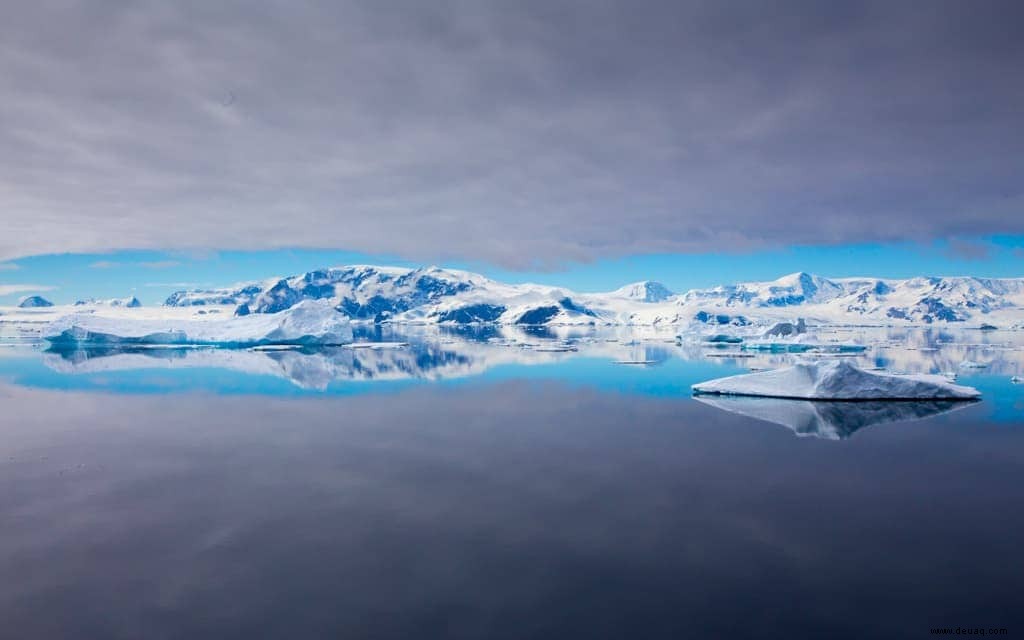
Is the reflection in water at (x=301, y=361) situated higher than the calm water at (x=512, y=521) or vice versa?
the reflection in water at (x=301, y=361)

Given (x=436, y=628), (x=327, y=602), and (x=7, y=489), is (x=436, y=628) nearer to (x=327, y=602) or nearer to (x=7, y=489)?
(x=327, y=602)

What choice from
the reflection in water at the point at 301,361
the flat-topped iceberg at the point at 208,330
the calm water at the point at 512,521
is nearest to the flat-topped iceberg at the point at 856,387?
the calm water at the point at 512,521

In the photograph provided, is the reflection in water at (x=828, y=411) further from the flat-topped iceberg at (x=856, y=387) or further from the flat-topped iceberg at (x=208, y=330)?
the flat-topped iceberg at (x=208, y=330)

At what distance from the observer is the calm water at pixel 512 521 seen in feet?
24.8

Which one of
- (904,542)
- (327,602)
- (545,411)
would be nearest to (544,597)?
(327,602)

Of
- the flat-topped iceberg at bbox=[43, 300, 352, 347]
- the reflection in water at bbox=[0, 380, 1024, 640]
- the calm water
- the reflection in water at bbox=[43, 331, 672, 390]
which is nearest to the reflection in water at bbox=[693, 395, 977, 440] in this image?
the calm water

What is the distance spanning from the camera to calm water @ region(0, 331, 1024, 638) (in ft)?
24.8

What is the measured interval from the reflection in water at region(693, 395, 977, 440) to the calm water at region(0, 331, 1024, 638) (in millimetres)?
174

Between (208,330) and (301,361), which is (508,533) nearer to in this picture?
(301,361)

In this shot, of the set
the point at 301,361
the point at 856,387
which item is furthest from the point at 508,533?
the point at 301,361

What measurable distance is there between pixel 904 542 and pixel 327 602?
9219 millimetres

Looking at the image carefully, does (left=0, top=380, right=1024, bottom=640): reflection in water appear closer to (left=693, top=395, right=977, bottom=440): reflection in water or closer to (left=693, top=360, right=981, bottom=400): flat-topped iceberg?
(left=693, top=395, right=977, bottom=440): reflection in water

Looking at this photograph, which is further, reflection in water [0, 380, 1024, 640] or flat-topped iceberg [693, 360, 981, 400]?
flat-topped iceberg [693, 360, 981, 400]

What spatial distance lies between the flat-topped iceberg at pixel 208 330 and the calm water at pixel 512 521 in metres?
31.8
